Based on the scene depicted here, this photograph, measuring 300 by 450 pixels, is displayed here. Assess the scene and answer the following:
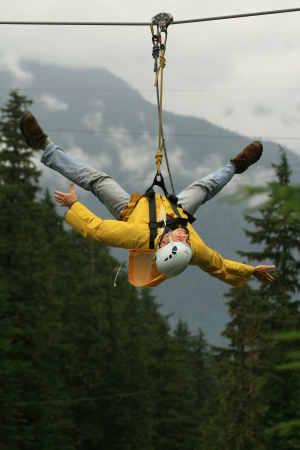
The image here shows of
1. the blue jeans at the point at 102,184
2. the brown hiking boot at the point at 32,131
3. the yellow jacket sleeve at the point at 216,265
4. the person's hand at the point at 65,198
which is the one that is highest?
the brown hiking boot at the point at 32,131

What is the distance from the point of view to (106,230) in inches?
199

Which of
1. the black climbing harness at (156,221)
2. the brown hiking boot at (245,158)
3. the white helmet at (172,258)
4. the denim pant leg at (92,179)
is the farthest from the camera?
the brown hiking boot at (245,158)

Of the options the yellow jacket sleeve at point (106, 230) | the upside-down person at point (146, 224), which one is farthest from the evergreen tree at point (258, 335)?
the yellow jacket sleeve at point (106, 230)

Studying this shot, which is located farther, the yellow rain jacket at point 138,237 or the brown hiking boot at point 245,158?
the brown hiking boot at point 245,158

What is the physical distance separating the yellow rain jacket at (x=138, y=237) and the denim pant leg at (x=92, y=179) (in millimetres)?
117

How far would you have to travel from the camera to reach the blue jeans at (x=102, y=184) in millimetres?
5520

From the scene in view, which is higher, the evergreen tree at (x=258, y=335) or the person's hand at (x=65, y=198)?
the evergreen tree at (x=258, y=335)

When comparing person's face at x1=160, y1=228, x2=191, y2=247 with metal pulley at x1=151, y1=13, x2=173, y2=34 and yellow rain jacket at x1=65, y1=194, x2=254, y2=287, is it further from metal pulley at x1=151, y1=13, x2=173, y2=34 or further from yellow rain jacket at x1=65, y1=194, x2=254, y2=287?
metal pulley at x1=151, y1=13, x2=173, y2=34

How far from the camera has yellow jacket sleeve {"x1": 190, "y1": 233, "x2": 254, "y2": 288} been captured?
520 cm

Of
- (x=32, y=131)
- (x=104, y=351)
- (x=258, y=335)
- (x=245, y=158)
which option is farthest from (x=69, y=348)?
(x=32, y=131)

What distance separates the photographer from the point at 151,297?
181ft

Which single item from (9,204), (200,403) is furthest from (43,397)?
(200,403)

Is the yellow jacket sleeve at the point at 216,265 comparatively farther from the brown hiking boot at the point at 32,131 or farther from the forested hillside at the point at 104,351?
the forested hillside at the point at 104,351

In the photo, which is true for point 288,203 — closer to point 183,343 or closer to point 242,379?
point 242,379
